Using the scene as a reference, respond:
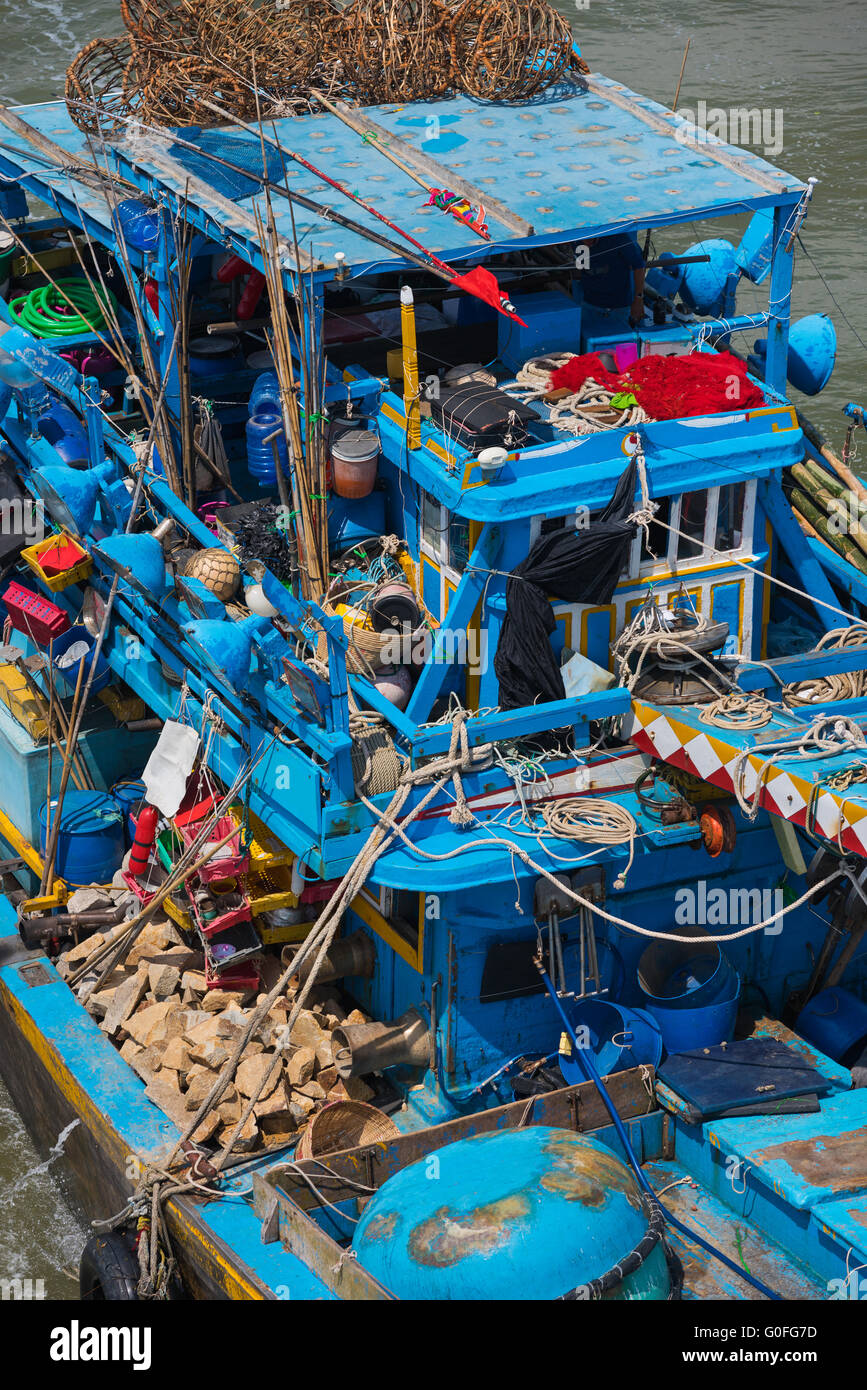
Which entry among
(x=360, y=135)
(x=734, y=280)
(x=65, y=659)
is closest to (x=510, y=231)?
(x=360, y=135)

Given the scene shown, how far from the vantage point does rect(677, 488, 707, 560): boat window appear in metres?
11.9

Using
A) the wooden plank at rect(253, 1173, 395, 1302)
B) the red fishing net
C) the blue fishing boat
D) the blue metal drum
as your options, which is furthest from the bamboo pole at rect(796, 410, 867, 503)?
the wooden plank at rect(253, 1173, 395, 1302)

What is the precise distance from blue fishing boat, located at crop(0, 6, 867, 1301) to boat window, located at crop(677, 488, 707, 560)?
1.6 inches

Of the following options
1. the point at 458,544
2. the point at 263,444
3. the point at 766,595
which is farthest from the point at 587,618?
the point at 263,444

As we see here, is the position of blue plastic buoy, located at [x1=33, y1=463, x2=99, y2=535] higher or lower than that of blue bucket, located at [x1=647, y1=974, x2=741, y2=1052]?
higher

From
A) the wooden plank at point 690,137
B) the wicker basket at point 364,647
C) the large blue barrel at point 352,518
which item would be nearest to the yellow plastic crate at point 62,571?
the large blue barrel at point 352,518

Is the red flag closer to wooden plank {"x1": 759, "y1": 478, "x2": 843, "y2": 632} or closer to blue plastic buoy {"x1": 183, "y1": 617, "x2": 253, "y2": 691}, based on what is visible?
wooden plank {"x1": 759, "y1": 478, "x2": 843, "y2": 632}

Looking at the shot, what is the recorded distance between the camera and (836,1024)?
12.2 meters

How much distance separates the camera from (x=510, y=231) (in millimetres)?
11961

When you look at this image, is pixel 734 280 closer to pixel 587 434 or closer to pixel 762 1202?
pixel 587 434

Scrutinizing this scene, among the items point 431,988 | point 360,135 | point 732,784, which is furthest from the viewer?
point 360,135

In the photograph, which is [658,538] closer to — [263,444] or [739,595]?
[739,595]

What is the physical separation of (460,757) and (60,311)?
21.9 feet

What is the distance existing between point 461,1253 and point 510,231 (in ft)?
20.6
